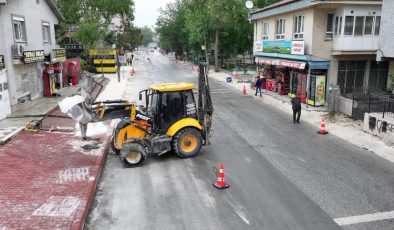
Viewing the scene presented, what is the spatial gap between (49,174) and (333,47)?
18.8m

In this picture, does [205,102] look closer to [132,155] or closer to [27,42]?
[132,155]

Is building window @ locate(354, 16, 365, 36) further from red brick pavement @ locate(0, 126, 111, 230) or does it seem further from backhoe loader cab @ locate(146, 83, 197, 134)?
red brick pavement @ locate(0, 126, 111, 230)

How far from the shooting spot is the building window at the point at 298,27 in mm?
24844

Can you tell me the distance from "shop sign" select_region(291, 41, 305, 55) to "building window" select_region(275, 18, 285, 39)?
145 inches

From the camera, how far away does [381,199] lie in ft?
32.2

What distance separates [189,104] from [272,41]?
17.4m

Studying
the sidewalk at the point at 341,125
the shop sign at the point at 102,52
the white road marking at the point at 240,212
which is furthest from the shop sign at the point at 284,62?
the shop sign at the point at 102,52

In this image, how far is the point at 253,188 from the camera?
10594 mm

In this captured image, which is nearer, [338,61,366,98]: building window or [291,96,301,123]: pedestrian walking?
[291,96,301,123]: pedestrian walking

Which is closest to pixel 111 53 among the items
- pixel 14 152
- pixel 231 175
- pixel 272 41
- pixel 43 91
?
pixel 43 91

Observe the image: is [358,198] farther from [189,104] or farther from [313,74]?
[313,74]

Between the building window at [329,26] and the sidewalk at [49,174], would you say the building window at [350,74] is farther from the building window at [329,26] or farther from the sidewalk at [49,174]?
the sidewalk at [49,174]

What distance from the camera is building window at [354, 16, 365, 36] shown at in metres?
22.8

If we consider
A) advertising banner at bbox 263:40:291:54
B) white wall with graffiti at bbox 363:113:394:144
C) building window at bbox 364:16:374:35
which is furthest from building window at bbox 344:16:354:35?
white wall with graffiti at bbox 363:113:394:144
